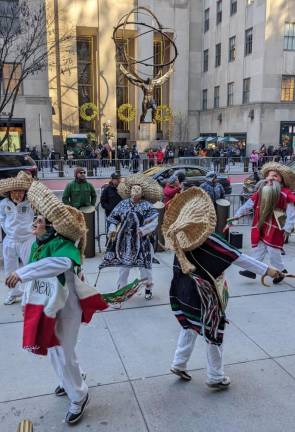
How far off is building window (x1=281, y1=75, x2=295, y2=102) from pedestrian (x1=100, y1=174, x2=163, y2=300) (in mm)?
32250

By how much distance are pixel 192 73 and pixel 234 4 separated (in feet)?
27.3

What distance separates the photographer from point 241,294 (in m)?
5.90

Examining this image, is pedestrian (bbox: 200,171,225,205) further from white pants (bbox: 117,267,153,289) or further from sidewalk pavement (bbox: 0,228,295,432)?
sidewalk pavement (bbox: 0,228,295,432)

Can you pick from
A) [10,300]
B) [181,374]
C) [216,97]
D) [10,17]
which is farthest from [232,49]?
[181,374]

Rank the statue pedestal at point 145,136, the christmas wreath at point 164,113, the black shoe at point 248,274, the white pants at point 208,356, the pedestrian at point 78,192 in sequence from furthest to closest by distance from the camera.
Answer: the statue pedestal at point 145,136 < the christmas wreath at point 164,113 < the pedestrian at point 78,192 < the black shoe at point 248,274 < the white pants at point 208,356

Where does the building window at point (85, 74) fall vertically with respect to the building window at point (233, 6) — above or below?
below

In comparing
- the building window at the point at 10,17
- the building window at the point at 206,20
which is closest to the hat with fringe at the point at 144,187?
the building window at the point at 10,17

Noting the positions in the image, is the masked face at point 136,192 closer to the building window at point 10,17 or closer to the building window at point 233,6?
the building window at point 10,17

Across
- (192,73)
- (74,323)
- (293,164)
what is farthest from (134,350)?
(192,73)

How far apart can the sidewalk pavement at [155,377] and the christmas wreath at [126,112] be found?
35979 millimetres

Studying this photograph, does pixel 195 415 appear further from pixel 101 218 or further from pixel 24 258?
pixel 101 218

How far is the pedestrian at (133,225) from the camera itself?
213 inches

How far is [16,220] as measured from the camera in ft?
17.9

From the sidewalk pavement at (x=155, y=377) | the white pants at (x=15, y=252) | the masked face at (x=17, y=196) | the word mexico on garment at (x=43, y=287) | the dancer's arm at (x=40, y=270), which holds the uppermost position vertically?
the masked face at (x=17, y=196)
